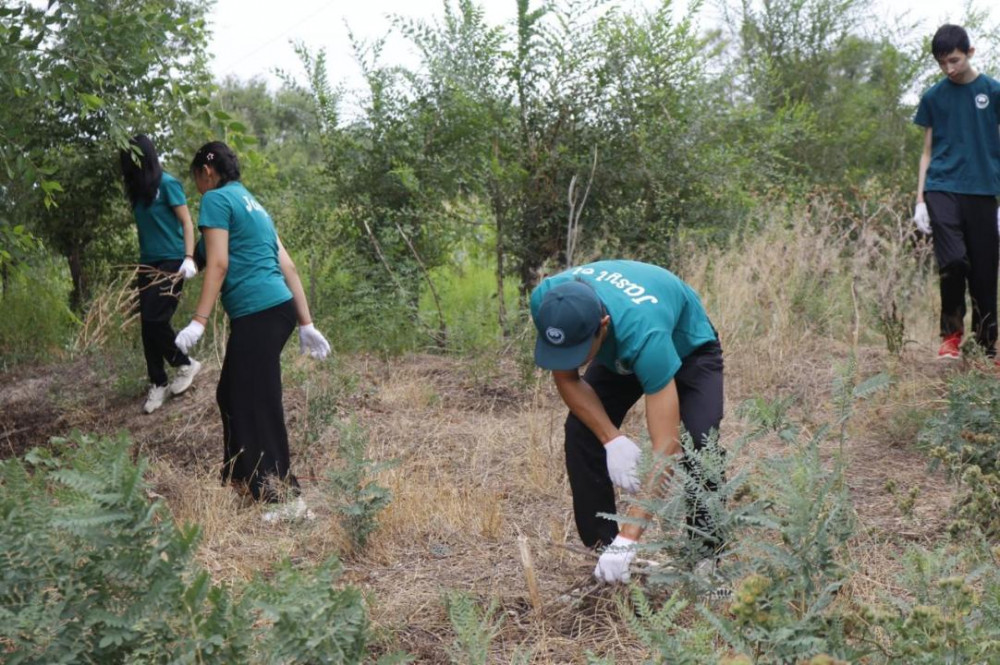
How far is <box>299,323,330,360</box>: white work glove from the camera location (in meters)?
5.22

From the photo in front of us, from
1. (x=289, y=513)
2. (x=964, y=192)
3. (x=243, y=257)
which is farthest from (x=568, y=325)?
(x=964, y=192)

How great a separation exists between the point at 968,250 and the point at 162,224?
4.56 meters

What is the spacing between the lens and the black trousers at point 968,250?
232 inches

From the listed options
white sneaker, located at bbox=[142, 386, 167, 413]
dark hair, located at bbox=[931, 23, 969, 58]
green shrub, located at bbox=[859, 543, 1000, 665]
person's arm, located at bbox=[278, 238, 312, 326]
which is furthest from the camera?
white sneaker, located at bbox=[142, 386, 167, 413]

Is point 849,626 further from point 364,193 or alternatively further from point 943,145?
point 364,193

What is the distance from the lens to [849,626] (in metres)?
2.51

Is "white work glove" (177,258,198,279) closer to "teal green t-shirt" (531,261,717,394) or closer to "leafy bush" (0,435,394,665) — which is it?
"teal green t-shirt" (531,261,717,394)

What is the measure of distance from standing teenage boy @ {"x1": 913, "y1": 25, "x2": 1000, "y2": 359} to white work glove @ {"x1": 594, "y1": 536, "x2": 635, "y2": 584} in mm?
3415

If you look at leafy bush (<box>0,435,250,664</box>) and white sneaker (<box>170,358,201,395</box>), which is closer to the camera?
leafy bush (<box>0,435,250,664</box>)

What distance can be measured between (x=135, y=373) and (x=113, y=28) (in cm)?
274

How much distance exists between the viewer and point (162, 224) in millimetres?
6441

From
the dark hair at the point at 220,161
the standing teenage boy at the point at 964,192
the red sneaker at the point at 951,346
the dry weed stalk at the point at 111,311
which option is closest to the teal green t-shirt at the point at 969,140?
the standing teenage boy at the point at 964,192

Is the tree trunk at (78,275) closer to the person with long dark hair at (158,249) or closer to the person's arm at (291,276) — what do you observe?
the person with long dark hair at (158,249)

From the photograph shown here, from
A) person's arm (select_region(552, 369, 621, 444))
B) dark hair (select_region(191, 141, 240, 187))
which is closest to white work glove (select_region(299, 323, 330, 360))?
dark hair (select_region(191, 141, 240, 187))
